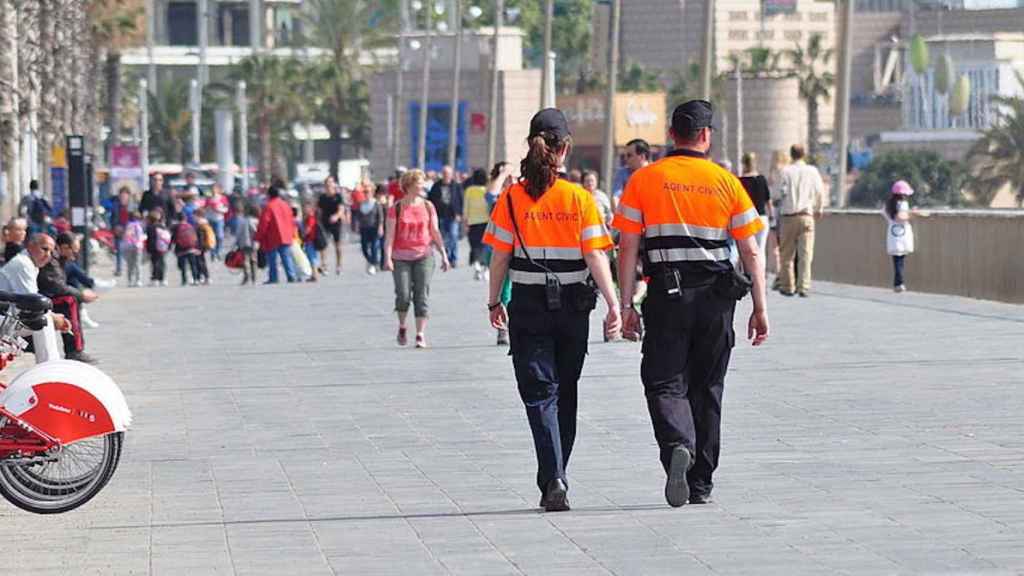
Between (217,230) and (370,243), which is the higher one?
(370,243)

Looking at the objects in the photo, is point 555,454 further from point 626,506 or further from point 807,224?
point 807,224

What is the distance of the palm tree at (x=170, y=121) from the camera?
11788 cm

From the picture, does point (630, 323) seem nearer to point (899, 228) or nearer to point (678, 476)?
point (678, 476)

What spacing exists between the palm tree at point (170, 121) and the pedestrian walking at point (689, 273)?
4303 inches

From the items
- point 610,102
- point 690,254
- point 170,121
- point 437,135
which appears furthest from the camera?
point 170,121

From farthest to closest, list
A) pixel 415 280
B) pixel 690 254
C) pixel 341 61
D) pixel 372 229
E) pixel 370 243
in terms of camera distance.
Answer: pixel 341 61 → pixel 370 243 → pixel 372 229 → pixel 415 280 → pixel 690 254

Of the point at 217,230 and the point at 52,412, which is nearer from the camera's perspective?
the point at 52,412

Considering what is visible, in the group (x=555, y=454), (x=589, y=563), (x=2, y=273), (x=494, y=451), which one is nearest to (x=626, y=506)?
(x=555, y=454)

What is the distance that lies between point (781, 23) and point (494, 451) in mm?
137285

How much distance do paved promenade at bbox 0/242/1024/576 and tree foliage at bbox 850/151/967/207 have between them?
79.3 meters

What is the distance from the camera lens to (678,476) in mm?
9148

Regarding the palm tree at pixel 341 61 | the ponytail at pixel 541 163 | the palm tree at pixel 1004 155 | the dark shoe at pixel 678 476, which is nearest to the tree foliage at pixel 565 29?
the palm tree at pixel 341 61

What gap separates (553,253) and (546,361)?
45 cm

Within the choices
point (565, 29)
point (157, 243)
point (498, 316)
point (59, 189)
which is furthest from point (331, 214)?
point (565, 29)
